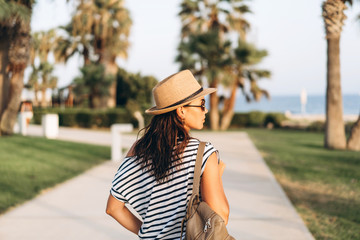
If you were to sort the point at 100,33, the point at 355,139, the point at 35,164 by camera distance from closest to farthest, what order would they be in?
the point at 35,164
the point at 355,139
the point at 100,33

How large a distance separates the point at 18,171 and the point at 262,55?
66.1ft

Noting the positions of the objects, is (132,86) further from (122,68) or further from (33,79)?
(33,79)

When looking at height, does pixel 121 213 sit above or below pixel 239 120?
above

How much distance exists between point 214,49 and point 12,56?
46.6ft

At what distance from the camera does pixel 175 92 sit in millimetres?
2049

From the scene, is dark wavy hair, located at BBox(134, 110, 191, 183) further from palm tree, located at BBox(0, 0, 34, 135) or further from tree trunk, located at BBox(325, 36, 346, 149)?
tree trunk, located at BBox(325, 36, 346, 149)

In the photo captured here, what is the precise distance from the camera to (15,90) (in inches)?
597

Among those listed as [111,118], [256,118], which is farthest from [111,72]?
[256,118]

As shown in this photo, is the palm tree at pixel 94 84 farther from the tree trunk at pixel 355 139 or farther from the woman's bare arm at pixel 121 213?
the woman's bare arm at pixel 121 213

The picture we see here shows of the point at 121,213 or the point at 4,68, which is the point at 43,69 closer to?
the point at 4,68

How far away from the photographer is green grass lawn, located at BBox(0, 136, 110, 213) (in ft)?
24.1

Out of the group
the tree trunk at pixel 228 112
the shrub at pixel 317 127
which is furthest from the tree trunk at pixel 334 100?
the tree trunk at pixel 228 112

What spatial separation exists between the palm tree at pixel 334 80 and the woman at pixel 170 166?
44.4 feet

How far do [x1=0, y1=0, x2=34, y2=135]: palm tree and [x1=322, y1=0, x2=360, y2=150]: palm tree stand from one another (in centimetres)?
928
